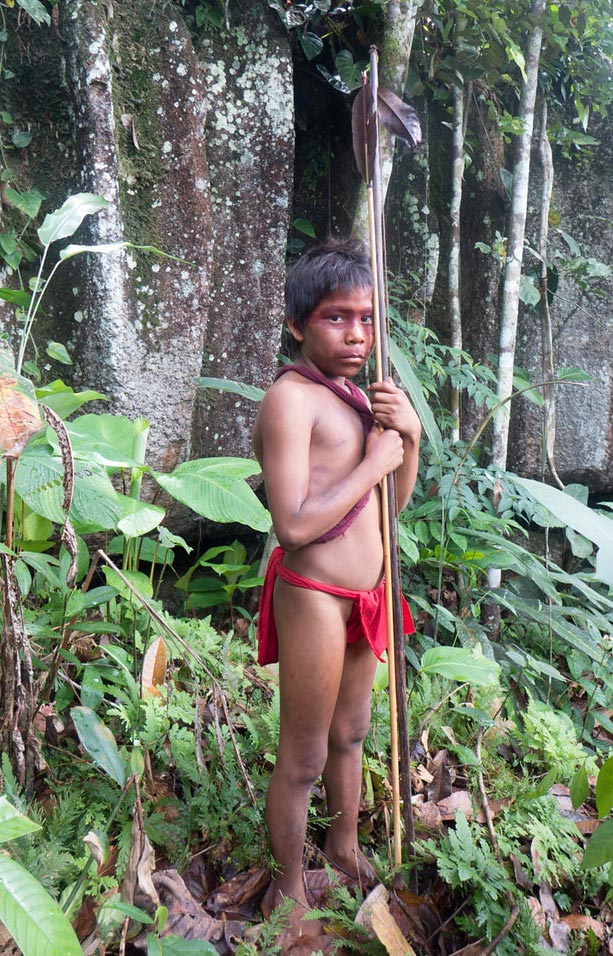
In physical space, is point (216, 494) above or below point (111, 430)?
below

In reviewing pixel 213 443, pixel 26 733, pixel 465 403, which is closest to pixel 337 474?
pixel 26 733

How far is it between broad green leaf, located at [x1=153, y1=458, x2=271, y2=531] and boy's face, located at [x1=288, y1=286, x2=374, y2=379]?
1.49 ft

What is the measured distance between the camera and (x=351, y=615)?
5.38 feet

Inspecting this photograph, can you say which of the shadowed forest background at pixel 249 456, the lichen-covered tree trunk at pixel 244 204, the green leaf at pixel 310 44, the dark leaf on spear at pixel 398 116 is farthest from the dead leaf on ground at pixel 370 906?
the green leaf at pixel 310 44

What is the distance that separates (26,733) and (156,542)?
111 centimetres

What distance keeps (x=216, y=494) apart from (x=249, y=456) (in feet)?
4.09

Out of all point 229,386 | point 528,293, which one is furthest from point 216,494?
point 528,293

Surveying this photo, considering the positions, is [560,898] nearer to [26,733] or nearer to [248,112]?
[26,733]

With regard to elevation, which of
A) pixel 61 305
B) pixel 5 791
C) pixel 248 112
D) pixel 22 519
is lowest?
pixel 5 791

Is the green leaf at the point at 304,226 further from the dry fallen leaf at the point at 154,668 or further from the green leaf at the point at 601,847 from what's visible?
the green leaf at the point at 601,847

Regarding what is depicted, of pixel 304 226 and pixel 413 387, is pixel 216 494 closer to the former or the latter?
pixel 413 387

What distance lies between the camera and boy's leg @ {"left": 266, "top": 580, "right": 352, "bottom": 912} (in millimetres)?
1564

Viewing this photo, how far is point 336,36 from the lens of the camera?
10.4ft

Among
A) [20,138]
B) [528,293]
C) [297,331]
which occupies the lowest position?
[297,331]
